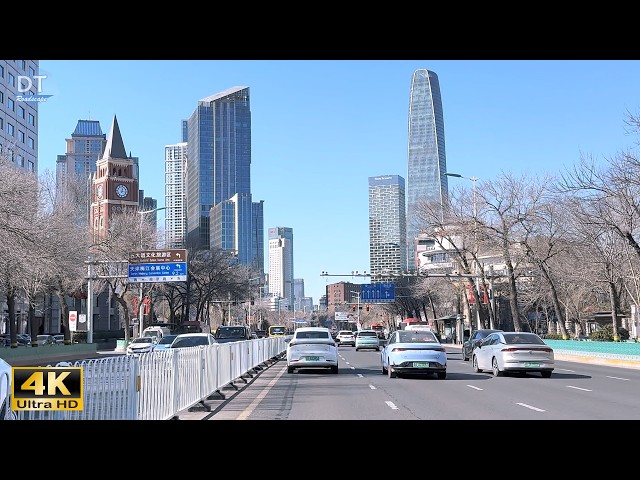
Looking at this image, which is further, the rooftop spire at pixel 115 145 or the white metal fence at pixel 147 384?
the rooftop spire at pixel 115 145

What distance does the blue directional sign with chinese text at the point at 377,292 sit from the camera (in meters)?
89.7

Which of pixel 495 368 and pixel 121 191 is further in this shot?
pixel 121 191

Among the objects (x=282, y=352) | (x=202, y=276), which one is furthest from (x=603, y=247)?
(x=202, y=276)

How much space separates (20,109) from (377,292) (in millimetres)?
51867

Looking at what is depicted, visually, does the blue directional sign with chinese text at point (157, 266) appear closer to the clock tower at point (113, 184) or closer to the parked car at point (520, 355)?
the parked car at point (520, 355)

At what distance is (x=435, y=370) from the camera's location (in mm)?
23625

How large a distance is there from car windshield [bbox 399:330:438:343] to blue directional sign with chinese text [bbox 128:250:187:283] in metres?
28.1

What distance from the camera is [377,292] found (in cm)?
9031

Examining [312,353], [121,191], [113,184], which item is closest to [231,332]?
[312,353]

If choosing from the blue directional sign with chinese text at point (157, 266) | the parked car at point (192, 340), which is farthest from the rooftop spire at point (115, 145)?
the parked car at point (192, 340)

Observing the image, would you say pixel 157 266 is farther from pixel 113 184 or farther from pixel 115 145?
pixel 115 145

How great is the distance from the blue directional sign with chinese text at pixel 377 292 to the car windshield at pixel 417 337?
64307mm
